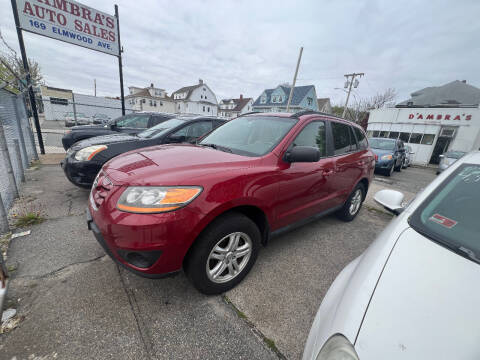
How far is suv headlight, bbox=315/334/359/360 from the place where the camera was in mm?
796

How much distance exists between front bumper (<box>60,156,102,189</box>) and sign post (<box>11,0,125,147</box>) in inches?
208

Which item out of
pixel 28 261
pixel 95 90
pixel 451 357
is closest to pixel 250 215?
pixel 451 357

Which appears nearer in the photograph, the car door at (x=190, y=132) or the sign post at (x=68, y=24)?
the car door at (x=190, y=132)

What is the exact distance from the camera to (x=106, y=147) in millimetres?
3549

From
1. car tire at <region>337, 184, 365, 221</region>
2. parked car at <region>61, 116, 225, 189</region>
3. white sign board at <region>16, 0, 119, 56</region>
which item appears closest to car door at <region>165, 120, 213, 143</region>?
parked car at <region>61, 116, 225, 189</region>

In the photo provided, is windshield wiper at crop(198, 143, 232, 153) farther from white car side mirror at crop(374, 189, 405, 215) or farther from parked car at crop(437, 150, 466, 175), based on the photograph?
parked car at crop(437, 150, 466, 175)

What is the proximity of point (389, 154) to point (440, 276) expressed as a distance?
1022cm

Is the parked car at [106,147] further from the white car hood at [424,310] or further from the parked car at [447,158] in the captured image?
the parked car at [447,158]

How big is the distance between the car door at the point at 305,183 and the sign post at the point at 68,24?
8.36m

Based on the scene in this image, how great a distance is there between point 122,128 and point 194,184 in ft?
17.6

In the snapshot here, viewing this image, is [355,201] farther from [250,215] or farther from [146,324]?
[146,324]

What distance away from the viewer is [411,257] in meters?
1.09

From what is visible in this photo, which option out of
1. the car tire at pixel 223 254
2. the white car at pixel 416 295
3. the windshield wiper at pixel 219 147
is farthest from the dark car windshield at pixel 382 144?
the car tire at pixel 223 254

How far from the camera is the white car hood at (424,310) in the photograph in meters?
0.74
